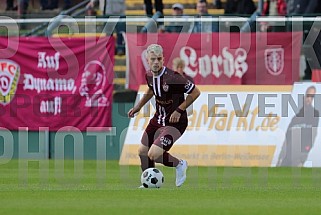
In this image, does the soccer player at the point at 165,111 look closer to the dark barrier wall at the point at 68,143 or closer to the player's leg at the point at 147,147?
the player's leg at the point at 147,147

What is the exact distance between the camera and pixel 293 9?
2170 cm

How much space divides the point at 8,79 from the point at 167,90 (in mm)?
9209

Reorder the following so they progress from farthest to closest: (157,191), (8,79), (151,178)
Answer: (8,79), (151,178), (157,191)

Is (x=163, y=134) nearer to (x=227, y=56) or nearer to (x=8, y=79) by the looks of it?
(x=227, y=56)

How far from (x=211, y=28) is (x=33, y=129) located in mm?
4992

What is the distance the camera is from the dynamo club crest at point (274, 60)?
20719mm

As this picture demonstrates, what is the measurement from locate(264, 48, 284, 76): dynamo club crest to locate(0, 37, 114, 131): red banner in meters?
3.72

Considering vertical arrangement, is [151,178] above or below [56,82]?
below

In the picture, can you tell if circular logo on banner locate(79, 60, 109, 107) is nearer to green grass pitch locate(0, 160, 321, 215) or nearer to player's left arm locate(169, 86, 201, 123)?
green grass pitch locate(0, 160, 321, 215)

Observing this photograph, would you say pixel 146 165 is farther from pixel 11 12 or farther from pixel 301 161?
pixel 11 12

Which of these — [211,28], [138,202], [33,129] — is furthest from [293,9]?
[138,202]

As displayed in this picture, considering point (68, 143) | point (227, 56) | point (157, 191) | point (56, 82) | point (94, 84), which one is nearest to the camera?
point (157, 191)

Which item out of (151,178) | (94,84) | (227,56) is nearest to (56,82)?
(94,84)

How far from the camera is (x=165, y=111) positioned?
46.7ft
